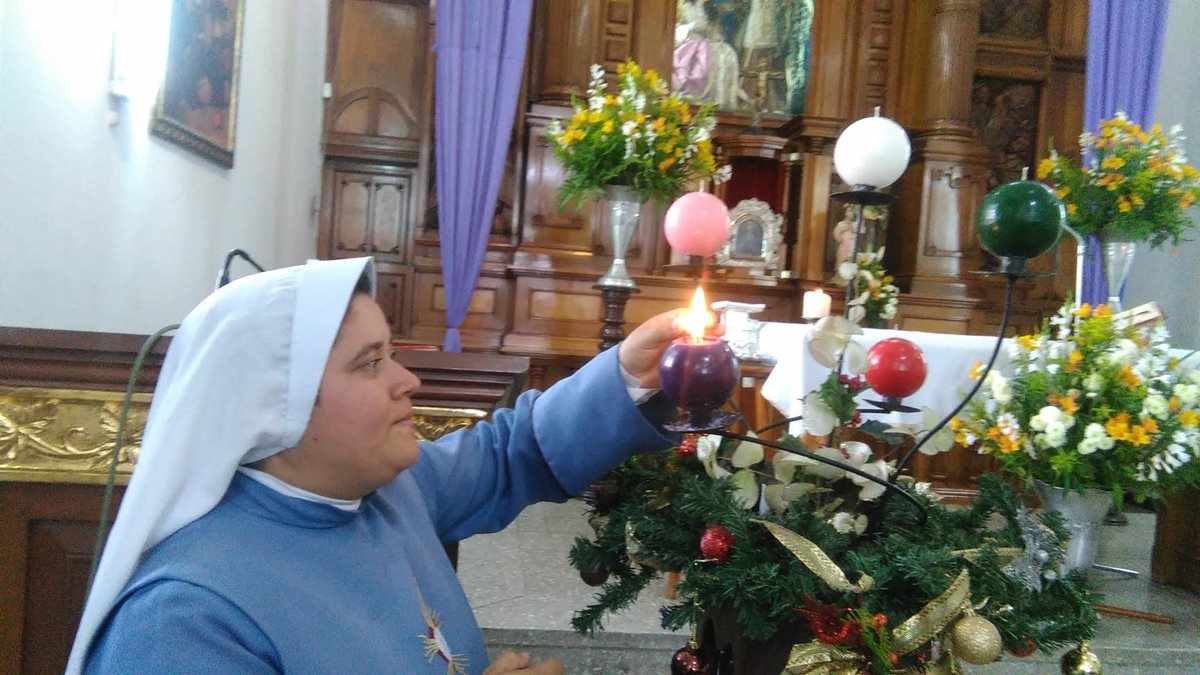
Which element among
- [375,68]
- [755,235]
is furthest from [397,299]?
[755,235]

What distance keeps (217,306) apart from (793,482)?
71 centimetres

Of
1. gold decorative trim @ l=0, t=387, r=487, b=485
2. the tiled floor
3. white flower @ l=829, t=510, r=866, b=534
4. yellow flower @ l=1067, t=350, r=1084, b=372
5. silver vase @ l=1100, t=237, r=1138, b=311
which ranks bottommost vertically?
the tiled floor

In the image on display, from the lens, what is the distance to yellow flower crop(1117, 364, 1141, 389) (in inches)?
105

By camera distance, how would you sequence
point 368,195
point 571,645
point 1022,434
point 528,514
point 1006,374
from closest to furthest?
point 571,645, point 1022,434, point 1006,374, point 528,514, point 368,195

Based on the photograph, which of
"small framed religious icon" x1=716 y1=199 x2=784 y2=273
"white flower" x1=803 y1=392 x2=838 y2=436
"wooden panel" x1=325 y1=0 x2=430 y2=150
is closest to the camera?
"white flower" x1=803 y1=392 x2=838 y2=436

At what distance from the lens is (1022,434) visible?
2854 mm

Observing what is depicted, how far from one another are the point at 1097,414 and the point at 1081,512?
416 mm

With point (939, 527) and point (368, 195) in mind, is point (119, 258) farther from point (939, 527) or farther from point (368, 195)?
point (368, 195)

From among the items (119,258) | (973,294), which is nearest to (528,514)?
(119,258)

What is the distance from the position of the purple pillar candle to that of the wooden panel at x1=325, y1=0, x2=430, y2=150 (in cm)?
566

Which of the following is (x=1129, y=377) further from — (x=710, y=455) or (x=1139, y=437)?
(x=710, y=455)

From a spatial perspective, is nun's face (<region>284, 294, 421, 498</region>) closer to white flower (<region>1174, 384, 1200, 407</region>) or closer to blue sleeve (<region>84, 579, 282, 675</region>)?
blue sleeve (<region>84, 579, 282, 675</region>)

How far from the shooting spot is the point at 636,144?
3803 mm

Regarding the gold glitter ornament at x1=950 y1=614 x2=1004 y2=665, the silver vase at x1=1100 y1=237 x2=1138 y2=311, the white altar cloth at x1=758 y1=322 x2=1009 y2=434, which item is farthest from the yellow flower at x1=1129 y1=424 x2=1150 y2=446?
the gold glitter ornament at x1=950 y1=614 x2=1004 y2=665
